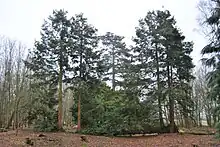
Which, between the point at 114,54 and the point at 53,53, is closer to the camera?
the point at 53,53

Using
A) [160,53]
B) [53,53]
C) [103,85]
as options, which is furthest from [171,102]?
[53,53]

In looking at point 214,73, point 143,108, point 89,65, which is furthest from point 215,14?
point 89,65

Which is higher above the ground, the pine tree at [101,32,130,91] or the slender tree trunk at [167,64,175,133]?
the pine tree at [101,32,130,91]

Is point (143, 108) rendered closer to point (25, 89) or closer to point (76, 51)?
point (76, 51)

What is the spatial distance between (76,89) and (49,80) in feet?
8.79

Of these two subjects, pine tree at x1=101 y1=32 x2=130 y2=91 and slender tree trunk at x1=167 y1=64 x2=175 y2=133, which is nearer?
slender tree trunk at x1=167 y1=64 x2=175 y2=133

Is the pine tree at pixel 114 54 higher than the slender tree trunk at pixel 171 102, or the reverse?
the pine tree at pixel 114 54

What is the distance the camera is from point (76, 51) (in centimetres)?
2481

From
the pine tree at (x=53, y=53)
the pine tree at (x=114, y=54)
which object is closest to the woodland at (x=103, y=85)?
the pine tree at (x=53, y=53)

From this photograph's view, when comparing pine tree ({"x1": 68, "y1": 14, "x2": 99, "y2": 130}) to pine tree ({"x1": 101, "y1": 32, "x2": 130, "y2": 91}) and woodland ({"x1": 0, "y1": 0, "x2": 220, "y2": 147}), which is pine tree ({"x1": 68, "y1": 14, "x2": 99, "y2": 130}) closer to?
woodland ({"x1": 0, "y1": 0, "x2": 220, "y2": 147})

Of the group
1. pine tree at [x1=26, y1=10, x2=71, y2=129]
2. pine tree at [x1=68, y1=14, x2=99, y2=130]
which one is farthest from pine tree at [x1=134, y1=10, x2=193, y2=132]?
pine tree at [x1=26, y1=10, x2=71, y2=129]

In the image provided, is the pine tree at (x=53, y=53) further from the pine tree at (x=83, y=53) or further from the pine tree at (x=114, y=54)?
the pine tree at (x=114, y=54)

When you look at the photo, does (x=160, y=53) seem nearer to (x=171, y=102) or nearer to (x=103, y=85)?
(x=171, y=102)

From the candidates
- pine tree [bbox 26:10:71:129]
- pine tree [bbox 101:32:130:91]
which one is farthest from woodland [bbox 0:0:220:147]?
pine tree [bbox 101:32:130:91]
